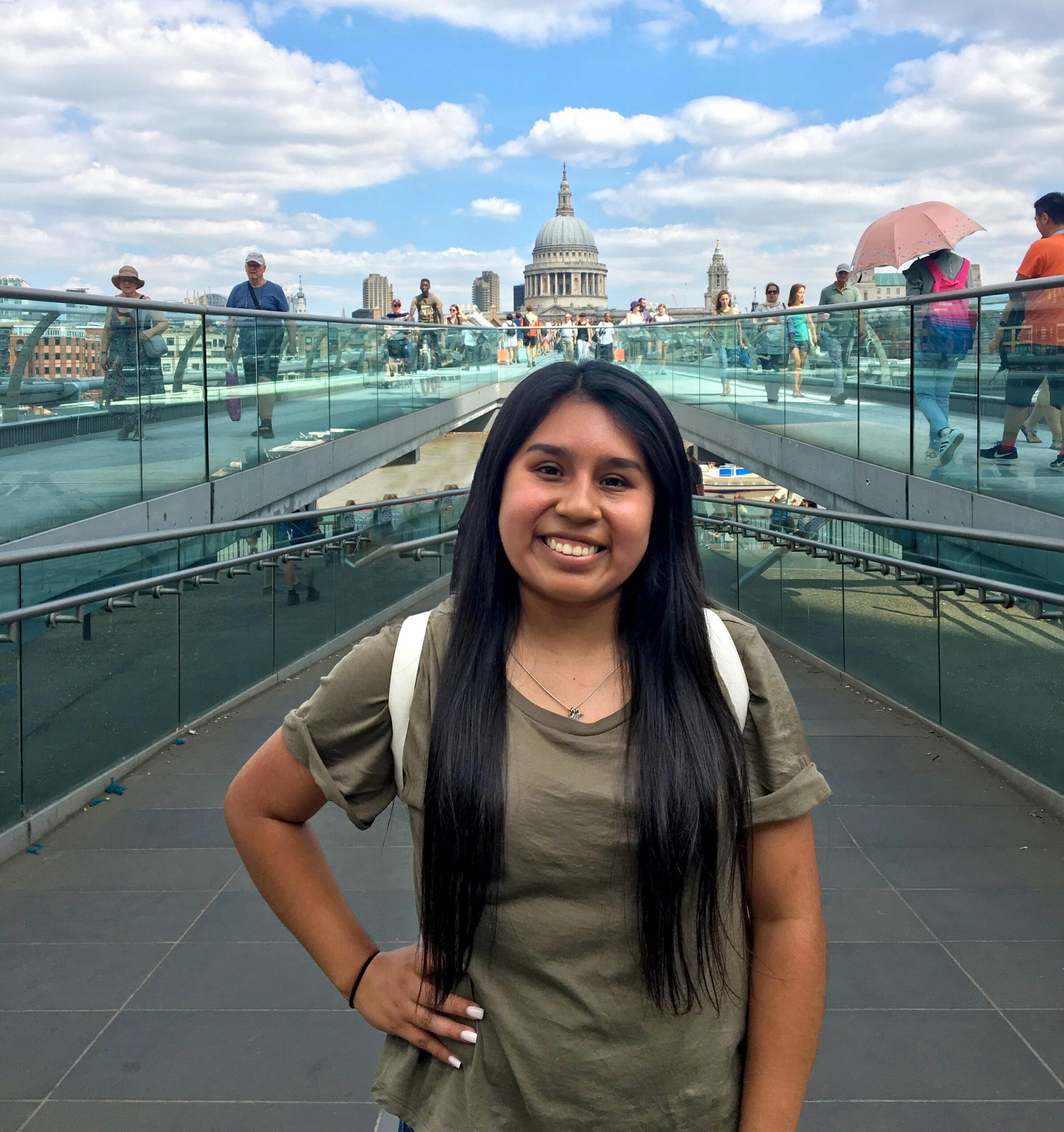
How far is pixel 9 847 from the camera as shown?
4.47 metres

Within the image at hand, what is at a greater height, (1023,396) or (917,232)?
(917,232)

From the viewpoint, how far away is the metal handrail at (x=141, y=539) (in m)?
4.71

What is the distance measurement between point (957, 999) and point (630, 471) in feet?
7.64

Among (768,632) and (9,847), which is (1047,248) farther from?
(9,847)

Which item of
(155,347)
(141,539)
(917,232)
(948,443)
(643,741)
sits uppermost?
(917,232)

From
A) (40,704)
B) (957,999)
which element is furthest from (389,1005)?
(40,704)

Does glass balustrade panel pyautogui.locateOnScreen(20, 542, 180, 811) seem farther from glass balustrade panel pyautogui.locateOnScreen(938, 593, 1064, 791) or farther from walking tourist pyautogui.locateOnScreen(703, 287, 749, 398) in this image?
walking tourist pyautogui.locateOnScreen(703, 287, 749, 398)

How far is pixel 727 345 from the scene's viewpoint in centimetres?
1481

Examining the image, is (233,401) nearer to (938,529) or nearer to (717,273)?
(938,529)

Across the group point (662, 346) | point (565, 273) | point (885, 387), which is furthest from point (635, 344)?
point (565, 273)

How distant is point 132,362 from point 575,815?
6.62 metres

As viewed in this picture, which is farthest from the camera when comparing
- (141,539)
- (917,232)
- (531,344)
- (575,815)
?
Result: (531,344)

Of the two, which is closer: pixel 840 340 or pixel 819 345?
pixel 840 340

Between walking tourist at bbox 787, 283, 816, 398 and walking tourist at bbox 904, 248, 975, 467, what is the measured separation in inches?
98.6
